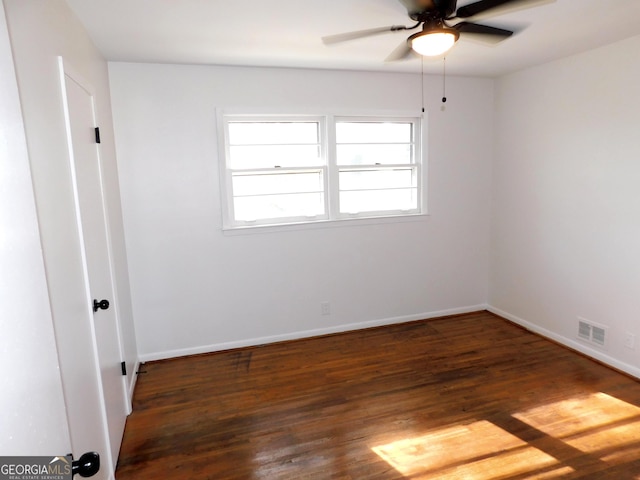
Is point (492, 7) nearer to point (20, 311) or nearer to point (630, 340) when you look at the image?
point (20, 311)

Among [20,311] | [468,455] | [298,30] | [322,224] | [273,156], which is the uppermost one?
[298,30]

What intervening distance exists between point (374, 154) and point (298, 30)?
5.50ft

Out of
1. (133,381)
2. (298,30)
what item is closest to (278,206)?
(298,30)

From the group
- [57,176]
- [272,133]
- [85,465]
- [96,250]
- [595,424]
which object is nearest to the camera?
[85,465]

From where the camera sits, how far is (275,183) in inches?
144

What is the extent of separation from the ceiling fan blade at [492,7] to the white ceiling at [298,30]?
1.33ft

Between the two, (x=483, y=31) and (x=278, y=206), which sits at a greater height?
(x=483, y=31)

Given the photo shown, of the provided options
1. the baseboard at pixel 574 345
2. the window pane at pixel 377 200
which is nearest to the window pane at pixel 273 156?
the window pane at pixel 377 200

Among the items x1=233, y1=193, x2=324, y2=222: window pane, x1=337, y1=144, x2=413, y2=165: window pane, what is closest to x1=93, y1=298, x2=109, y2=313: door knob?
x1=233, y1=193, x2=324, y2=222: window pane

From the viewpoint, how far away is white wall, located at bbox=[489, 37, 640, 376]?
2.97 meters

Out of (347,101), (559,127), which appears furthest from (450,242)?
(347,101)

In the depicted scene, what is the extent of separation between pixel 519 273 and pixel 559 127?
1478mm

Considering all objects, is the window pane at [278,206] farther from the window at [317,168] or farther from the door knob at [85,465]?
the door knob at [85,465]

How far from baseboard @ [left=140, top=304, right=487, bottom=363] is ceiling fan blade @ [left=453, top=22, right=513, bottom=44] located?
2.84m
